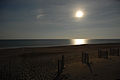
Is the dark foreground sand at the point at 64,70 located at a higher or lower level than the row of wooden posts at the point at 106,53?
lower

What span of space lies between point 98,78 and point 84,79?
1.10m

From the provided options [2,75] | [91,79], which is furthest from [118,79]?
[2,75]

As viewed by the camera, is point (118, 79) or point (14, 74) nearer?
point (118, 79)

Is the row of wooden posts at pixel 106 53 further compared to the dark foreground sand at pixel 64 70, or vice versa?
the row of wooden posts at pixel 106 53

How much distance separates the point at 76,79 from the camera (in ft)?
27.6

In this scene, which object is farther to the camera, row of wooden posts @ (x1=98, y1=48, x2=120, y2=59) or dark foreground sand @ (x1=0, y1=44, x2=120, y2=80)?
row of wooden posts @ (x1=98, y1=48, x2=120, y2=59)

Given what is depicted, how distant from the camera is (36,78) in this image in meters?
8.45

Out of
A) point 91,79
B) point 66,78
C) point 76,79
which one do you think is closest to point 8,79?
point 66,78

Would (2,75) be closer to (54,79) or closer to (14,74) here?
(14,74)

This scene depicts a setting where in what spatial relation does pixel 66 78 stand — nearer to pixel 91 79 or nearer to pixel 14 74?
pixel 91 79

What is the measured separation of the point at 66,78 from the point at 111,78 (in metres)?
3.48

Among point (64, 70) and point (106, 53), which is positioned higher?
point (106, 53)

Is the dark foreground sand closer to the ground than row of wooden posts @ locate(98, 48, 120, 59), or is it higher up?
closer to the ground

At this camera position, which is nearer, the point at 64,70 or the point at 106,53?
the point at 64,70
